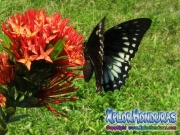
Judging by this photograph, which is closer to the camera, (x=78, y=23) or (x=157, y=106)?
(x=157, y=106)

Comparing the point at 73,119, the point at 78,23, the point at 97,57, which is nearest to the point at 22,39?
the point at 97,57

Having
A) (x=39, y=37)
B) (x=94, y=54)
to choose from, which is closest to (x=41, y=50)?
(x=39, y=37)

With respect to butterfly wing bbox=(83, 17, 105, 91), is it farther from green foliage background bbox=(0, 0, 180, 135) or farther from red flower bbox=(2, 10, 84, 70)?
green foliage background bbox=(0, 0, 180, 135)

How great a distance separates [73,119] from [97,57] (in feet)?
4.52

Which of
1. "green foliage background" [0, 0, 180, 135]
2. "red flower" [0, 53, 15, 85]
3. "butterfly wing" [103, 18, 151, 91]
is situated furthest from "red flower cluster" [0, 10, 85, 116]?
"green foliage background" [0, 0, 180, 135]

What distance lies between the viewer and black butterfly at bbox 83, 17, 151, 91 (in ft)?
7.68

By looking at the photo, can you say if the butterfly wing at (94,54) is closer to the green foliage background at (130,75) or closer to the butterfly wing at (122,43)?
the butterfly wing at (122,43)

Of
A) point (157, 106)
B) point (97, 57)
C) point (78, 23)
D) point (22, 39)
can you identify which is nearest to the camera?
point (22, 39)

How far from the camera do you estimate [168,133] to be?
3.56m

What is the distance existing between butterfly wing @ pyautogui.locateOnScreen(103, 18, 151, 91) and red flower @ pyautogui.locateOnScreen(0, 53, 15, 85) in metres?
1.20

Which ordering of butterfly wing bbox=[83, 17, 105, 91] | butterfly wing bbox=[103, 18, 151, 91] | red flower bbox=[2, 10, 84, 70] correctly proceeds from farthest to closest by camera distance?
butterfly wing bbox=[103, 18, 151, 91] < butterfly wing bbox=[83, 17, 105, 91] < red flower bbox=[2, 10, 84, 70]

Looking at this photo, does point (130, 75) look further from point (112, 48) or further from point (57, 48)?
point (57, 48)

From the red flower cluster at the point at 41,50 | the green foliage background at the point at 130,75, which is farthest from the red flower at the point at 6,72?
the green foliage background at the point at 130,75

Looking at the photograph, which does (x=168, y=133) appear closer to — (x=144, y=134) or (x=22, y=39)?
(x=144, y=134)
